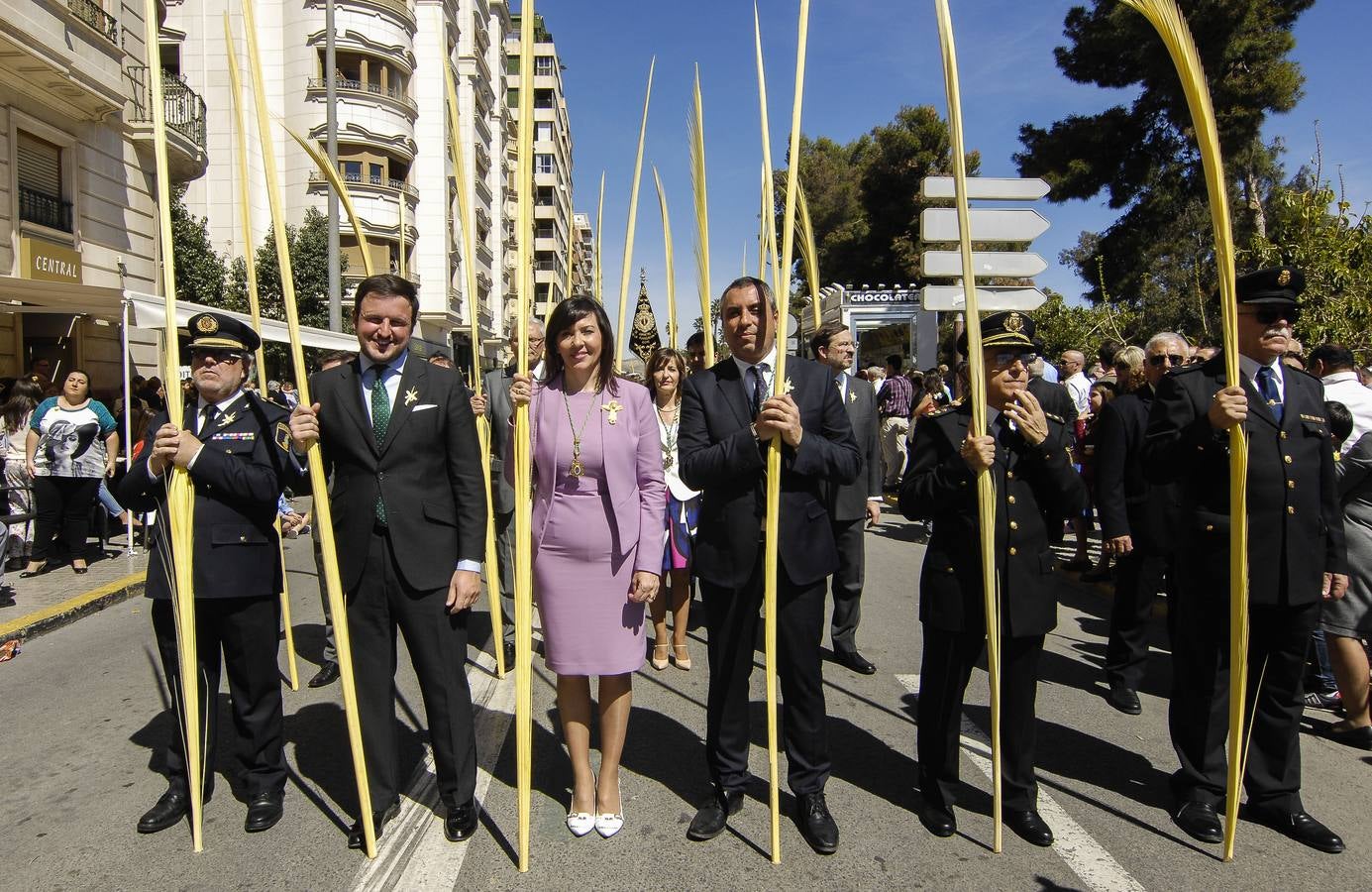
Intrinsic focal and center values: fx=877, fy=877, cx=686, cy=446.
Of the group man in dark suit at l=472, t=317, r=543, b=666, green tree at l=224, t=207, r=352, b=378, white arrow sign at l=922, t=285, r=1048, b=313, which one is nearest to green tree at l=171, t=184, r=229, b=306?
green tree at l=224, t=207, r=352, b=378

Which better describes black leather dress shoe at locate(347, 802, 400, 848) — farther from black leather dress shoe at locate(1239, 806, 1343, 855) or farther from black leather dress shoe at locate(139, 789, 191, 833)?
black leather dress shoe at locate(1239, 806, 1343, 855)

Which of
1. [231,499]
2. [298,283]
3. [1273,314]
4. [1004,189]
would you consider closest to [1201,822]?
[1273,314]

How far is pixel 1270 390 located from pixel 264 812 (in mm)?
4315

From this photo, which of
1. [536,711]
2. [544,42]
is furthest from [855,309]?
[544,42]

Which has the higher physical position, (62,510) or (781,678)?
(62,510)

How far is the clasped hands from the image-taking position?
10.3 feet

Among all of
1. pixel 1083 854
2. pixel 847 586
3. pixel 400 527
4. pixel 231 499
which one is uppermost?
pixel 231 499

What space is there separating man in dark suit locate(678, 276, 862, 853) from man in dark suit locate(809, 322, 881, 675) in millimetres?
1833

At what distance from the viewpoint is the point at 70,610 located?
6.99 m

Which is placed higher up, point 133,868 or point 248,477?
point 248,477

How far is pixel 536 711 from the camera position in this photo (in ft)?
15.3

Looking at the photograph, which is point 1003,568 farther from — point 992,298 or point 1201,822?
point 992,298

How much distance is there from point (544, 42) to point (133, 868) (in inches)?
2382

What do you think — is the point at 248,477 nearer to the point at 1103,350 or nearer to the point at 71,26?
the point at 1103,350
